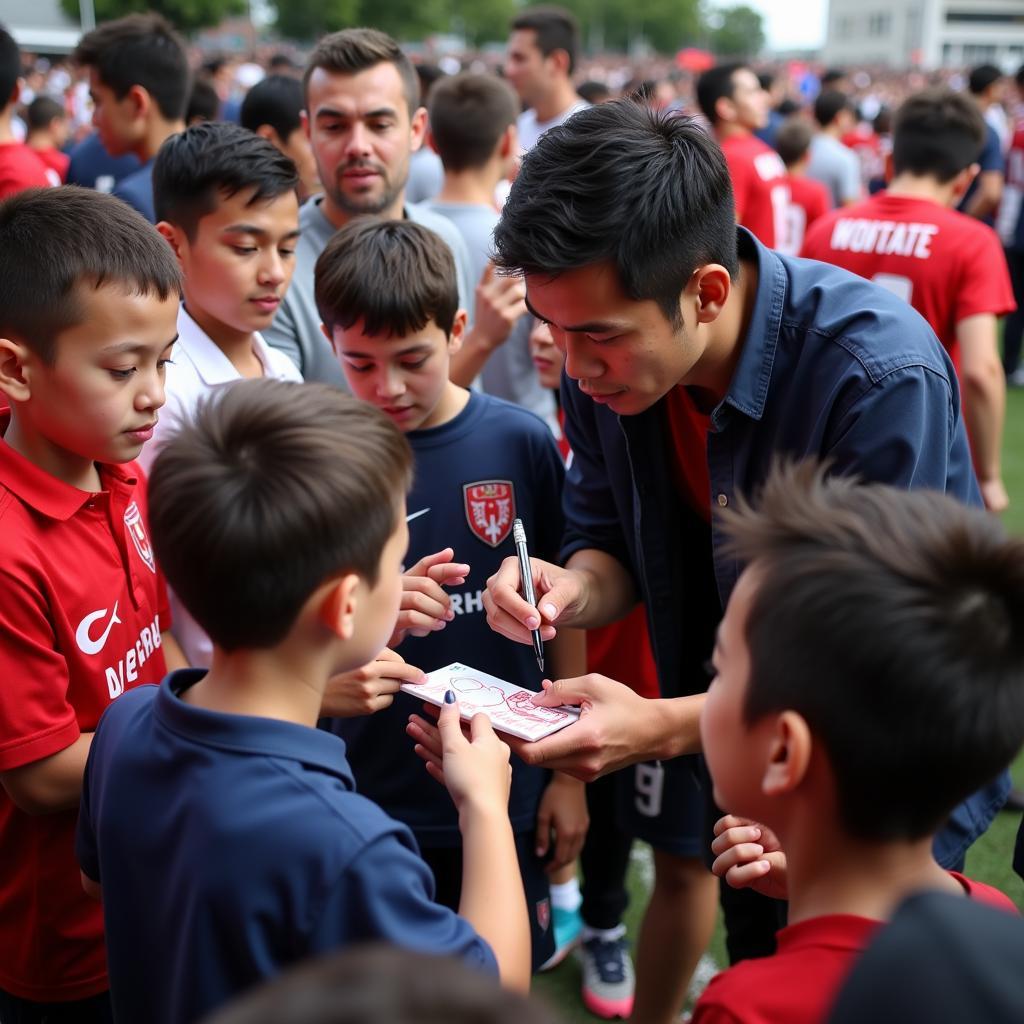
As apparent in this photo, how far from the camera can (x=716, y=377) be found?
2.29 meters

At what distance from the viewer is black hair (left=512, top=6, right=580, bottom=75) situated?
6.83 m

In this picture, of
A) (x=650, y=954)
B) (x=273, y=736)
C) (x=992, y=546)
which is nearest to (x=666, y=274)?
(x=992, y=546)

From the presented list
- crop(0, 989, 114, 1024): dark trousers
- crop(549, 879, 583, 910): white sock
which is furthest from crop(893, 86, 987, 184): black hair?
crop(0, 989, 114, 1024): dark trousers

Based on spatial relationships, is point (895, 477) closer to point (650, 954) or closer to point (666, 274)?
point (666, 274)

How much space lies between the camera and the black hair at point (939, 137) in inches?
184

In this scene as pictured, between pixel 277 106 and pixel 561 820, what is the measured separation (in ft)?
12.0

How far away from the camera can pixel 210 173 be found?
2939 millimetres

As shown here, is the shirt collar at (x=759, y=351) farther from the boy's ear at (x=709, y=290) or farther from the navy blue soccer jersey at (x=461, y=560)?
the navy blue soccer jersey at (x=461, y=560)

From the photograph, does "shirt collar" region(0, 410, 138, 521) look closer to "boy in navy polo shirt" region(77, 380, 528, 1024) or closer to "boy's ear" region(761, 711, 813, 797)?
"boy in navy polo shirt" region(77, 380, 528, 1024)

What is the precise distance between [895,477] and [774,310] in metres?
0.43

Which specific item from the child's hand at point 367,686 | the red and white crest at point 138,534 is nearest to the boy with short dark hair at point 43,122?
the red and white crest at point 138,534

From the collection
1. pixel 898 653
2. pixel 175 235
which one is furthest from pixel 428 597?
pixel 175 235

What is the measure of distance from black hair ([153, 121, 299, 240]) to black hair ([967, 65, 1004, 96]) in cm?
908

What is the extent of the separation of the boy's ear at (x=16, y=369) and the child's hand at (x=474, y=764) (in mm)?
1003
